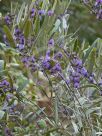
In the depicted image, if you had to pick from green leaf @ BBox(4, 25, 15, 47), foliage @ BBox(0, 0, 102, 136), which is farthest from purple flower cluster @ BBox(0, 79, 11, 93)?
green leaf @ BBox(4, 25, 15, 47)

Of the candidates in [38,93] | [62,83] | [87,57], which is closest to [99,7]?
[87,57]

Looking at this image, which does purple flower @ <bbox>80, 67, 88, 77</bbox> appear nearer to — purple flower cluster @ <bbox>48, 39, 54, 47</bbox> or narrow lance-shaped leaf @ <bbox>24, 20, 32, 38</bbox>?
purple flower cluster @ <bbox>48, 39, 54, 47</bbox>

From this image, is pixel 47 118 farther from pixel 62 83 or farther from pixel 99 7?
pixel 99 7

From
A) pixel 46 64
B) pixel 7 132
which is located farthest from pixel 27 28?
pixel 7 132

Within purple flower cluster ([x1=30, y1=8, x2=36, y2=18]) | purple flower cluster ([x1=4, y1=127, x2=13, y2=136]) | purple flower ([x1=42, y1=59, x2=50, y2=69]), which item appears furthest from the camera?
purple flower cluster ([x1=4, y1=127, x2=13, y2=136])

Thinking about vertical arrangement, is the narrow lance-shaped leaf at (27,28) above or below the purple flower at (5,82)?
above

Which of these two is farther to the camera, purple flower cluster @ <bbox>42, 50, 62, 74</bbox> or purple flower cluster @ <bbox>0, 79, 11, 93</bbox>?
purple flower cluster @ <bbox>0, 79, 11, 93</bbox>

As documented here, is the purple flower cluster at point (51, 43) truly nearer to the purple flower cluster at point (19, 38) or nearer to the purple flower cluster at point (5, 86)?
the purple flower cluster at point (19, 38)

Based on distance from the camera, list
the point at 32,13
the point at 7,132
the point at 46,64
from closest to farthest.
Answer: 1. the point at 46,64
2. the point at 32,13
3. the point at 7,132

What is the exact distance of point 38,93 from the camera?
11.2 feet

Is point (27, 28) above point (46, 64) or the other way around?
above

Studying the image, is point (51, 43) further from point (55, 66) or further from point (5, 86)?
point (5, 86)

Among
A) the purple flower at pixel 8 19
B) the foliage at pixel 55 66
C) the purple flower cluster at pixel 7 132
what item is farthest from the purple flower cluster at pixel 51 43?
the purple flower cluster at pixel 7 132

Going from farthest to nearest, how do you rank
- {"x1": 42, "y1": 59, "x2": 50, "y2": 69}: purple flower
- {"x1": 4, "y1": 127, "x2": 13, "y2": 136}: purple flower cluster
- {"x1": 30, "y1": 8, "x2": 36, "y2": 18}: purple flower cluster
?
{"x1": 4, "y1": 127, "x2": 13, "y2": 136}: purple flower cluster
{"x1": 30, "y1": 8, "x2": 36, "y2": 18}: purple flower cluster
{"x1": 42, "y1": 59, "x2": 50, "y2": 69}: purple flower
